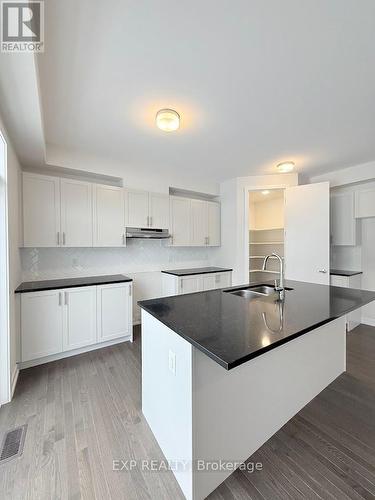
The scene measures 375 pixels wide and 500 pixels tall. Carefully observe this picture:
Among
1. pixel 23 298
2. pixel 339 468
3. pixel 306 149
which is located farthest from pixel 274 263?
pixel 23 298

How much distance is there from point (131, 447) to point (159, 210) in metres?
3.04

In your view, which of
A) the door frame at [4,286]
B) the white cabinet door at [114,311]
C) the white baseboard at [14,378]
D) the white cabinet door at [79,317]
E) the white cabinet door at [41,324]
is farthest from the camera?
the white cabinet door at [114,311]

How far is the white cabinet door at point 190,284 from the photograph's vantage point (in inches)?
144

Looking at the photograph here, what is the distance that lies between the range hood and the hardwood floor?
6.39ft

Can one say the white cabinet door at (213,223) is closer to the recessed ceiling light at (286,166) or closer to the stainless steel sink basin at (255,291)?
the recessed ceiling light at (286,166)

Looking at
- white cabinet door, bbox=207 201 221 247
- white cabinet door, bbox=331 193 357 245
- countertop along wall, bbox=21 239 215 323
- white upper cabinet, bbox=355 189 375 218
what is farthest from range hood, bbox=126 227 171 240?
white upper cabinet, bbox=355 189 375 218

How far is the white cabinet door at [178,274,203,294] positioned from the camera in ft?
12.0

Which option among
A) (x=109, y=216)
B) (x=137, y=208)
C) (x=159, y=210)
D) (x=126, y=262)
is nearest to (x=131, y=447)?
(x=126, y=262)

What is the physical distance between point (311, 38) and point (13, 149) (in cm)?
285

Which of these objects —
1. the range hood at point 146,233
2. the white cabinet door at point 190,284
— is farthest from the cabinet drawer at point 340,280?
the range hood at point 146,233

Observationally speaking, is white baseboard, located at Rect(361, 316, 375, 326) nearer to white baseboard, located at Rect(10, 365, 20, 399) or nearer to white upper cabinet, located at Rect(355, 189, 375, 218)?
white upper cabinet, located at Rect(355, 189, 375, 218)

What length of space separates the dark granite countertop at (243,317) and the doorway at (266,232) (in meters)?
3.03

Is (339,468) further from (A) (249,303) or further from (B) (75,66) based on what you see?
(B) (75,66)

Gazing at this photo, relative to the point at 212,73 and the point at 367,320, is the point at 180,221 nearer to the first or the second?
the point at 212,73
